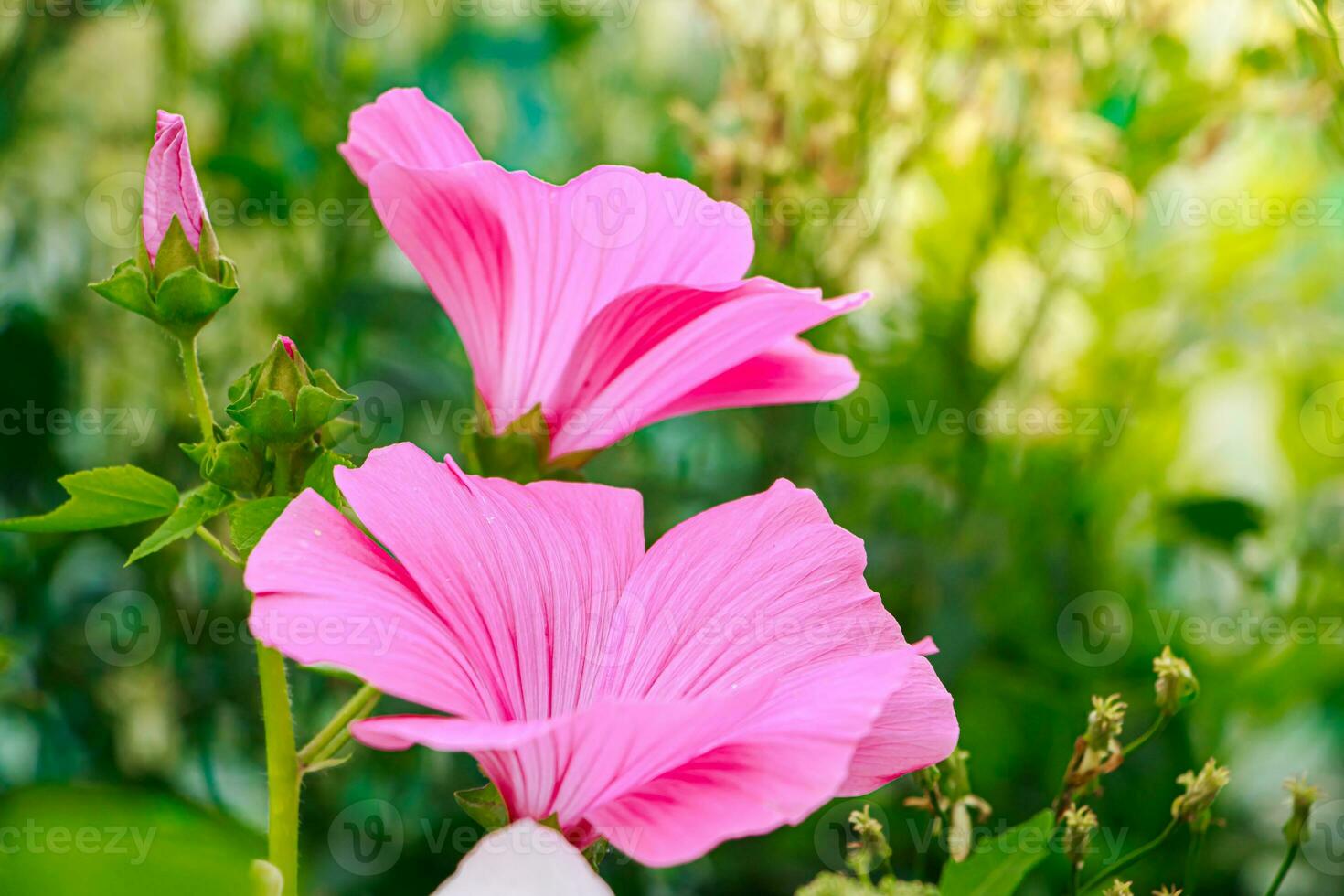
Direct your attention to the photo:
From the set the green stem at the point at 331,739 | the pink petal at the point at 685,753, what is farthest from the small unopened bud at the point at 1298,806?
the green stem at the point at 331,739

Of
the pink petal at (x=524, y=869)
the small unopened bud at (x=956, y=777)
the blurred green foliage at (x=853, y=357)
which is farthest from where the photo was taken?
the blurred green foliage at (x=853, y=357)

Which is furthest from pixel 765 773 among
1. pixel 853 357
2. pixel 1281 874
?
pixel 853 357

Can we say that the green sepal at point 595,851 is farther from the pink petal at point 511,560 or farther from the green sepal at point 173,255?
the green sepal at point 173,255

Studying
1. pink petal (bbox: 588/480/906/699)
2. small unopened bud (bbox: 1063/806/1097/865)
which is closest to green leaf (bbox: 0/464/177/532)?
pink petal (bbox: 588/480/906/699)

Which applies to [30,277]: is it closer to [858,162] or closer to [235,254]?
[235,254]

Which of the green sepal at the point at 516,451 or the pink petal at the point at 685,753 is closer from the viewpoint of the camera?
the pink petal at the point at 685,753

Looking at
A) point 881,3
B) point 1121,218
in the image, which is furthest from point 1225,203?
point 881,3

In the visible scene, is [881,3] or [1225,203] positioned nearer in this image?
[881,3]
